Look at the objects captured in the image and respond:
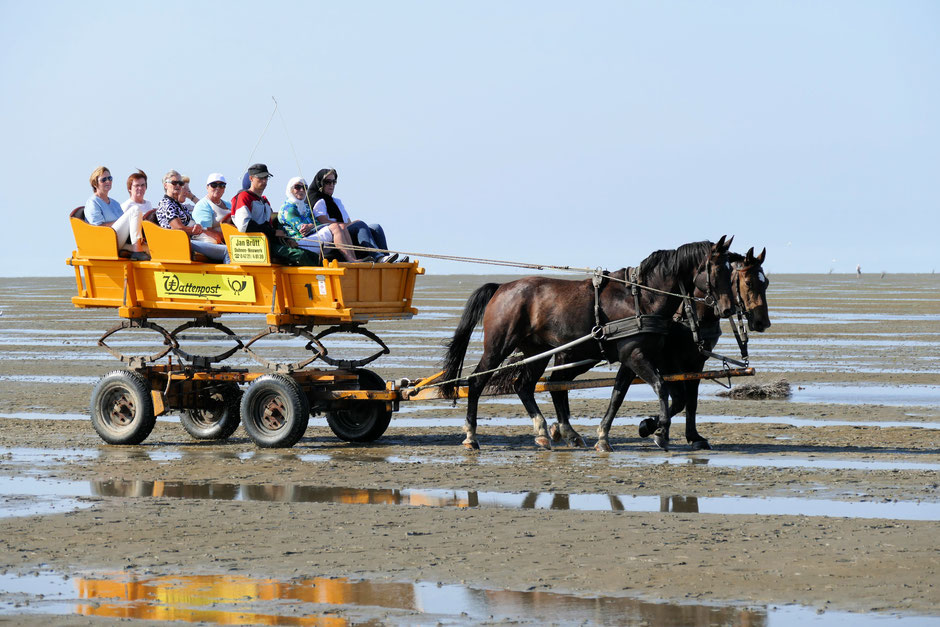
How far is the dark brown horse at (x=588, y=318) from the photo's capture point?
12.8m

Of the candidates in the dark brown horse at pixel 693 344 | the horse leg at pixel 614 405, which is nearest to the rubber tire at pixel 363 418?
the dark brown horse at pixel 693 344

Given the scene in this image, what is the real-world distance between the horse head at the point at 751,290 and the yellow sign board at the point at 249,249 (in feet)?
14.7

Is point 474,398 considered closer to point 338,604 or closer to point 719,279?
point 719,279

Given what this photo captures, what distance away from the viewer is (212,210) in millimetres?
13836

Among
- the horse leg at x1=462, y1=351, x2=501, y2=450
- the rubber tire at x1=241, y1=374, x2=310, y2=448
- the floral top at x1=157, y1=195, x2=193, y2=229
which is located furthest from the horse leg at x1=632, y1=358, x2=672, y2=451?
the floral top at x1=157, y1=195, x2=193, y2=229

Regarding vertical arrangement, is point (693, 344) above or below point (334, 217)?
below

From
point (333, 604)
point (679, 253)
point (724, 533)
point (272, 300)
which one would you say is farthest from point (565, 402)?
point (333, 604)

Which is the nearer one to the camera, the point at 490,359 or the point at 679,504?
the point at 679,504

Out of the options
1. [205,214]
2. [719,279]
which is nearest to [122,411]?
[205,214]

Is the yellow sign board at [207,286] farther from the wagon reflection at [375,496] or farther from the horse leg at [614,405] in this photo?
the horse leg at [614,405]

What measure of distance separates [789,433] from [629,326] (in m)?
2.42

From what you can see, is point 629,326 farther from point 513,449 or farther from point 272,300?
point 272,300

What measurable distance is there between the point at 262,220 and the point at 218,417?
7.47ft

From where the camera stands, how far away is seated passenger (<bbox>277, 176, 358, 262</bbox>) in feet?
44.0
